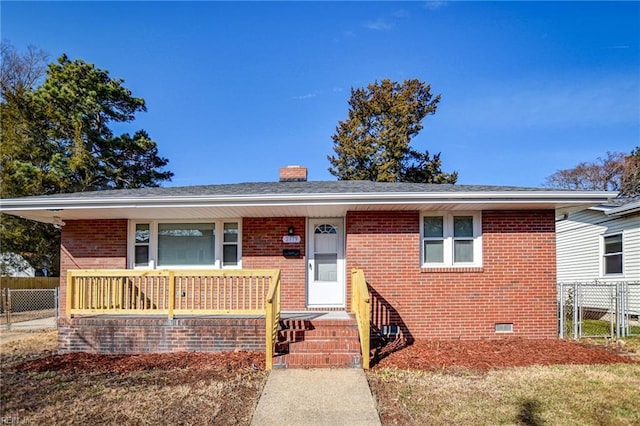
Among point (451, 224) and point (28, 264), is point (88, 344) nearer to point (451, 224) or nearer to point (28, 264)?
point (451, 224)

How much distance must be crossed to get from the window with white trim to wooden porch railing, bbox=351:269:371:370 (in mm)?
9480

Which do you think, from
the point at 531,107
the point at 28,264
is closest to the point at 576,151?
the point at 531,107

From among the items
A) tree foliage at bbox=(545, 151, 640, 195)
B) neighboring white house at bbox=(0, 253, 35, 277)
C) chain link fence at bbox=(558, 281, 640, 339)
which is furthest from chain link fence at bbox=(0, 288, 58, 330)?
tree foliage at bbox=(545, 151, 640, 195)

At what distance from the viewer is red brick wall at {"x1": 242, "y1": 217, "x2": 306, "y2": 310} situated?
9.27 metres

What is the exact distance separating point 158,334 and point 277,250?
3003 mm

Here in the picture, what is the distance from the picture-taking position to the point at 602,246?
43.7 feet

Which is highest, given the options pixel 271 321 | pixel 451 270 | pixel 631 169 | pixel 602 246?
pixel 631 169

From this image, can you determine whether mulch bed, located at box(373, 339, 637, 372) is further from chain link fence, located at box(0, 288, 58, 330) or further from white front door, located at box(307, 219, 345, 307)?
chain link fence, located at box(0, 288, 58, 330)

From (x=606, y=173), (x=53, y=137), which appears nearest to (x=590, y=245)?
(x=606, y=173)

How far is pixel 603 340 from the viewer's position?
8859 mm

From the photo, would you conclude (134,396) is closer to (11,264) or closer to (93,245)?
(93,245)

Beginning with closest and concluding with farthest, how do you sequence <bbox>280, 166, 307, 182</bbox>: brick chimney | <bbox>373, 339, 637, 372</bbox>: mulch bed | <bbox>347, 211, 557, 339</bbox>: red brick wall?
<bbox>373, 339, 637, 372</bbox>: mulch bed → <bbox>347, 211, 557, 339</bbox>: red brick wall → <bbox>280, 166, 307, 182</bbox>: brick chimney

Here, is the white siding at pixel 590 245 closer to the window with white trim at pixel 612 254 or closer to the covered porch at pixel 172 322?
the window with white trim at pixel 612 254

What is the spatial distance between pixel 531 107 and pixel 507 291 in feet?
51.7
